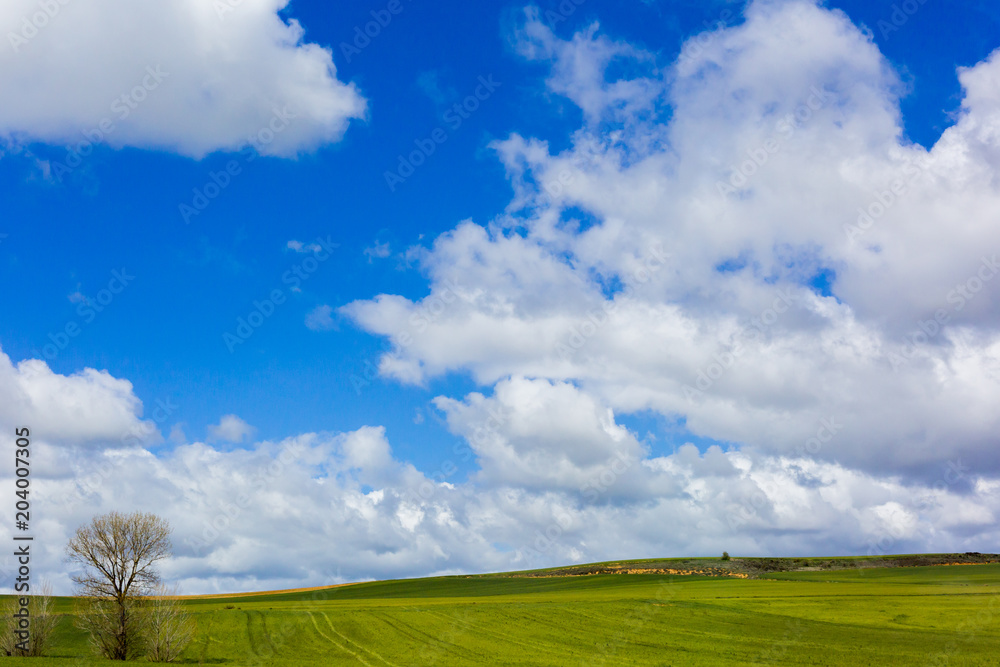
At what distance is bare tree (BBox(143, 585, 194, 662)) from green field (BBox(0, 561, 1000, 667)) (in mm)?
1444

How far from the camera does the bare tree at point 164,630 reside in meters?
57.5

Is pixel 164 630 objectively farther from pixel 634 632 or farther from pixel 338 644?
pixel 634 632

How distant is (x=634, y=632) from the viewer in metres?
64.5

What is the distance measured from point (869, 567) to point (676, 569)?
4137 centimetres

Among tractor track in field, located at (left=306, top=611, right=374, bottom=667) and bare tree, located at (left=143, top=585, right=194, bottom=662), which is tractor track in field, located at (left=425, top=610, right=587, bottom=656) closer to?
tractor track in field, located at (left=306, top=611, right=374, bottom=667)

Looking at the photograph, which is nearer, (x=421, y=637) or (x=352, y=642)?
(x=352, y=642)

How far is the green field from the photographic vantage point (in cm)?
5369

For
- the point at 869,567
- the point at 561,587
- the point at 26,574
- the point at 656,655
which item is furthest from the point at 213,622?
the point at 869,567

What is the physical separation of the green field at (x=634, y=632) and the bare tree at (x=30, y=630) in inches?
104

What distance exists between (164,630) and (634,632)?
1660 inches

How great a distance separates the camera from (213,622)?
69812 mm

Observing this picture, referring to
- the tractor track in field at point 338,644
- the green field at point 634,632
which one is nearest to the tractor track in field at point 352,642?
the green field at point 634,632

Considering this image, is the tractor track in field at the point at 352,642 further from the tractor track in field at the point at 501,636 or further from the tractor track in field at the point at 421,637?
the tractor track in field at the point at 501,636

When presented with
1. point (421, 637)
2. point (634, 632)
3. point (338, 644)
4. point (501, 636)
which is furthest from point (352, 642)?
point (634, 632)
